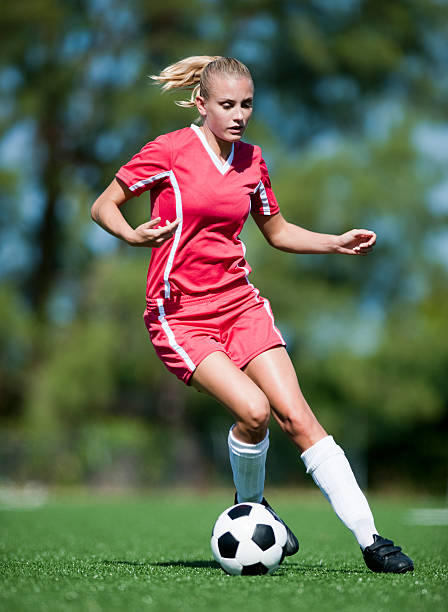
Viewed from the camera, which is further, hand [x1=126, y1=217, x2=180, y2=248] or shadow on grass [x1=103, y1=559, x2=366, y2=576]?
shadow on grass [x1=103, y1=559, x2=366, y2=576]

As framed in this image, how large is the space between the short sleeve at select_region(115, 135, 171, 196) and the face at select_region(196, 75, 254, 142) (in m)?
0.28

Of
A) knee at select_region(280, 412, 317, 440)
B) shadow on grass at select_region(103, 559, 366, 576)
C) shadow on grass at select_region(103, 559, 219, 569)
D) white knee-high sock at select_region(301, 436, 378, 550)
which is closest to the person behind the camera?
white knee-high sock at select_region(301, 436, 378, 550)

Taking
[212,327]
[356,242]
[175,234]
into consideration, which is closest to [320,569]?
[212,327]

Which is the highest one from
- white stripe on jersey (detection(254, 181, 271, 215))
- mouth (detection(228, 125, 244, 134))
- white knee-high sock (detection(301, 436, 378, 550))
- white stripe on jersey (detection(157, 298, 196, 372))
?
mouth (detection(228, 125, 244, 134))

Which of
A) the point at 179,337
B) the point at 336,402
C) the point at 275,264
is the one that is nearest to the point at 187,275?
the point at 179,337

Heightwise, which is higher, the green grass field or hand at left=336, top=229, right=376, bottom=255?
hand at left=336, top=229, right=376, bottom=255

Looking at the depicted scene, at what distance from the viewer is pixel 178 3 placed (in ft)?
67.3

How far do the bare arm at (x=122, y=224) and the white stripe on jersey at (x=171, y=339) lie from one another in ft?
1.28

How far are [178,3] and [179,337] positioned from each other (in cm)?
1814

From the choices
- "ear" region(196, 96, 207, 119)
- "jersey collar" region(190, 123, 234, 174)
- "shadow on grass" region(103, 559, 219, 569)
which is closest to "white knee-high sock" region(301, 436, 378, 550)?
"shadow on grass" region(103, 559, 219, 569)

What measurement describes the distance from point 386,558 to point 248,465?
768 millimetres

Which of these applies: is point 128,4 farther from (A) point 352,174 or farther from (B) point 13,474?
(B) point 13,474

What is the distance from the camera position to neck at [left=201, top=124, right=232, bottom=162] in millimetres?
4070

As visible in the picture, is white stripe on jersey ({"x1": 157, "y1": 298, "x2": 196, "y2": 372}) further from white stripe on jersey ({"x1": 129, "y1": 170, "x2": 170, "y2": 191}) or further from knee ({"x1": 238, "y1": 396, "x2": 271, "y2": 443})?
white stripe on jersey ({"x1": 129, "y1": 170, "x2": 170, "y2": 191})
